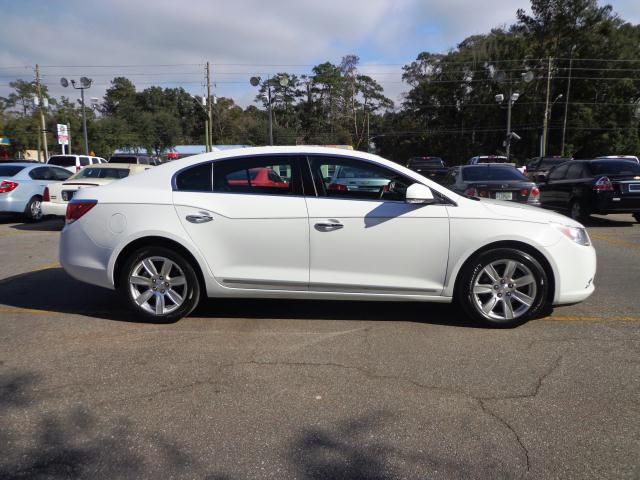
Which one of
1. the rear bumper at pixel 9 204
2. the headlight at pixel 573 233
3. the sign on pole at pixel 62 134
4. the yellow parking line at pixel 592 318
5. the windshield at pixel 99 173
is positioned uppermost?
the sign on pole at pixel 62 134

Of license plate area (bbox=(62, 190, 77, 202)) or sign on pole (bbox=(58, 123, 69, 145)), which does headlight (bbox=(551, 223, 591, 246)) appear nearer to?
license plate area (bbox=(62, 190, 77, 202))

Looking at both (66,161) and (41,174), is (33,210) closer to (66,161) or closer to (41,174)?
(41,174)

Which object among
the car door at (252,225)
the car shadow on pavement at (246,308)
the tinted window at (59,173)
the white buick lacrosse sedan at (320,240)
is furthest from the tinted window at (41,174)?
the car door at (252,225)

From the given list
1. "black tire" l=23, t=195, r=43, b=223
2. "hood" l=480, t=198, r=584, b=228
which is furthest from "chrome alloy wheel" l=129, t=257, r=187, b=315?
"black tire" l=23, t=195, r=43, b=223

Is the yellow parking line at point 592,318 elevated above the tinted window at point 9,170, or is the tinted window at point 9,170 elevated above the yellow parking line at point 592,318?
the tinted window at point 9,170

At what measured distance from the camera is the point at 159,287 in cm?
472

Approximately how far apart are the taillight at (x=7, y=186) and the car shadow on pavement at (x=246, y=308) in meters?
7.40

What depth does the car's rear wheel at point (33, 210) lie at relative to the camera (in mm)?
12555

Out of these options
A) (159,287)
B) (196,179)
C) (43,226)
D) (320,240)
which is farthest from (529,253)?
(43,226)

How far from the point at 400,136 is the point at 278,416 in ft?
242

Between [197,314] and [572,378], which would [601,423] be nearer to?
[572,378]

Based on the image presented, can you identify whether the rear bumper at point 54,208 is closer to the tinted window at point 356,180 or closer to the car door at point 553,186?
the tinted window at point 356,180

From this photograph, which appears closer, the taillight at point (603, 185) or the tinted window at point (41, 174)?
the taillight at point (603, 185)

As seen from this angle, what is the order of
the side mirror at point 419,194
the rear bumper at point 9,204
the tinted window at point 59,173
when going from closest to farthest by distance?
1. the side mirror at point 419,194
2. the rear bumper at point 9,204
3. the tinted window at point 59,173
